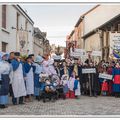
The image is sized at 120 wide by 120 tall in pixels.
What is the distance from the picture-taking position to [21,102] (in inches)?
539

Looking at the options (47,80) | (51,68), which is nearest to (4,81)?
(47,80)

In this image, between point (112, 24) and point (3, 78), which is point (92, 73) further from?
point (112, 24)

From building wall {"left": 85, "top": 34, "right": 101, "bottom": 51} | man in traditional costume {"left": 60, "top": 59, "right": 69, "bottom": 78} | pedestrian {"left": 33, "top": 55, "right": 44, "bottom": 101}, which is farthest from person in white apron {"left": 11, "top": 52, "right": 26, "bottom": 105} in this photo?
building wall {"left": 85, "top": 34, "right": 101, "bottom": 51}

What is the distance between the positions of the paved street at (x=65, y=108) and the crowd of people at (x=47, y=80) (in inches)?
22.0

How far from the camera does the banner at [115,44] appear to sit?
60.5 feet

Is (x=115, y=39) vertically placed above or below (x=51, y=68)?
above

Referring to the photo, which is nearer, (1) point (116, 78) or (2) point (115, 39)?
(1) point (116, 78)

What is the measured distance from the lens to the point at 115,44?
61.0ft

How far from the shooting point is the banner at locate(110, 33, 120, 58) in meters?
18.5

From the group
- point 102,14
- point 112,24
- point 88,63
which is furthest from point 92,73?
point 102,14

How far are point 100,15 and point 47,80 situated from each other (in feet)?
74.1

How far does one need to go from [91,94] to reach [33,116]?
6.68m

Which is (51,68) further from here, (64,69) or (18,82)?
(18,82)

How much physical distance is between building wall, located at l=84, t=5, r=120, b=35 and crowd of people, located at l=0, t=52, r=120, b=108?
13069 millimetres
